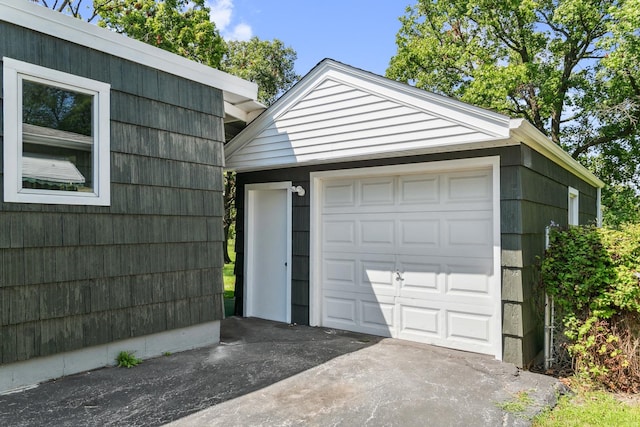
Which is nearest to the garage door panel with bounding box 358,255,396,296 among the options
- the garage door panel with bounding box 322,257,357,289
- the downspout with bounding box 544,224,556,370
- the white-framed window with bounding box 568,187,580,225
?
the garage door panel with bounding box 322,257,357,289

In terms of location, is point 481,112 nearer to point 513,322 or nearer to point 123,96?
point 513,322

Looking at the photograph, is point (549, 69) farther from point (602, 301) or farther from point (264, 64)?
point (602, 301)

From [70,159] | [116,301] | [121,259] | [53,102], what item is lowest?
[116,301]

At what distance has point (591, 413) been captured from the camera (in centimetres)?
326

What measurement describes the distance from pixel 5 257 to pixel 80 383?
4.12 ft

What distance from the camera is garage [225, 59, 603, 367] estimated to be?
4.46m

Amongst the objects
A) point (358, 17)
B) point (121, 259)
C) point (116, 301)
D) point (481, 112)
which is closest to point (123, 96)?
point (121, 259)

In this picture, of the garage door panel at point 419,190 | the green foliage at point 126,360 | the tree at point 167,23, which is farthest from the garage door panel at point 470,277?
the tree at point 167,23

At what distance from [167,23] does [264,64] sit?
4007mm

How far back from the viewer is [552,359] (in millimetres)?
4371

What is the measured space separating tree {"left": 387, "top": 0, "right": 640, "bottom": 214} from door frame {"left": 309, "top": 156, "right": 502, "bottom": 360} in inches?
371

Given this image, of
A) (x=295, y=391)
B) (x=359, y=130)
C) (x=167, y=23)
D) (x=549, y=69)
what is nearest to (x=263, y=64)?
(x=167, y=23)

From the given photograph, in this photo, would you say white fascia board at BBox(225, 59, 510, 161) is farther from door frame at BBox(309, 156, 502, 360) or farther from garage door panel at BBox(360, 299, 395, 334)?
garage door panel at BBox(360, 299, 395, 334)

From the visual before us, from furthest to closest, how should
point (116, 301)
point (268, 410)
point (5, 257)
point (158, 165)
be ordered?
1. point (158, 165)
2. point (116, 301)
3. point (5, 257)
4. point (268, 410)
